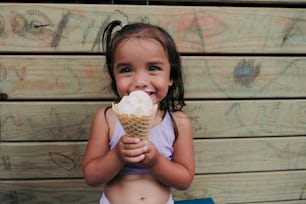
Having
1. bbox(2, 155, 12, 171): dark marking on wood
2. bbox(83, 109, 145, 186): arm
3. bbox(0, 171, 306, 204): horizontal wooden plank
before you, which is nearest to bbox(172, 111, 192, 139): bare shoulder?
bbox(83, 109, 145, 186): arm

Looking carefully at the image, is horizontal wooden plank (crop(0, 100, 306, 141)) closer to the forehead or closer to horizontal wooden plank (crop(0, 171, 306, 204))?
horizontal wooden plank (crop(0, 171, 306, 204))

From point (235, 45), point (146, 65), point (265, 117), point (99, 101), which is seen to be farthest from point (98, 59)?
point (265, 117)

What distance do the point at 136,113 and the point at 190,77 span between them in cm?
96

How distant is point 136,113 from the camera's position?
→ 1.33 meters

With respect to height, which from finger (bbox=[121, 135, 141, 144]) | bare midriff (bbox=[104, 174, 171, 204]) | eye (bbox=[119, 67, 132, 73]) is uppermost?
eye (bbox=[119, 67, 132, 73])

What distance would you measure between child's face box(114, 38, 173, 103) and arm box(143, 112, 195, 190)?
0.81 feet

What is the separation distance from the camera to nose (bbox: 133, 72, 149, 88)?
1.55m

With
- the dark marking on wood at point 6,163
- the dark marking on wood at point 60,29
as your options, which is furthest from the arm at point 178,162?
the dark marking on wood at point 6,163

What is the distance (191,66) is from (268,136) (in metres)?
0.72

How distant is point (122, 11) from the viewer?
2084 mm

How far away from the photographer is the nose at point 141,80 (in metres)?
1.55

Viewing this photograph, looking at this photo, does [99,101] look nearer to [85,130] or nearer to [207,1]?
[85,130]

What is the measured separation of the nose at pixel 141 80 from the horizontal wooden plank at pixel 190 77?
0.62m

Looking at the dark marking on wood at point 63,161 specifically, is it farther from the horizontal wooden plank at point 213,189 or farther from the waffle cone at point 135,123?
the waffle cone at point 135,123
